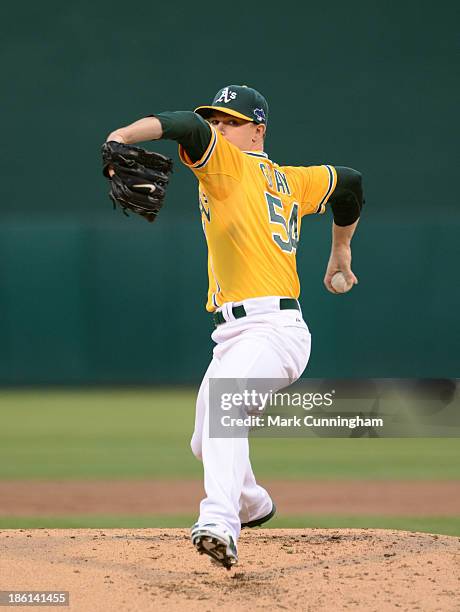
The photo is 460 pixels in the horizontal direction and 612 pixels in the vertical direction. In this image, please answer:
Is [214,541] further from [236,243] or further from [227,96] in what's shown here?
[227,96]

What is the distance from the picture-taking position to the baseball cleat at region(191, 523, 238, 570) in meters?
2.96

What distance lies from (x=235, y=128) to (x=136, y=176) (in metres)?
0.79

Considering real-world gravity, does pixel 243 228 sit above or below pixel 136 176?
below

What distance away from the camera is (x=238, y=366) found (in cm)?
327

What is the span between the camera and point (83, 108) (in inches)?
510

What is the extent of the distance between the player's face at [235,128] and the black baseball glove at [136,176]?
61 centimetres

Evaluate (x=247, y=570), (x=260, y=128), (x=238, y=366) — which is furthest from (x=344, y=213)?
(x=247, y=570)

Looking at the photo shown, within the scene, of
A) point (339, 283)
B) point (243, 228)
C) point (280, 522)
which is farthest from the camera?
point (280, 522)

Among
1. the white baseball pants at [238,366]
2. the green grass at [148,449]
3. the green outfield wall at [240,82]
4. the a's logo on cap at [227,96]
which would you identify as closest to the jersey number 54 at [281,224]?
the white baseball pants at [238,366]

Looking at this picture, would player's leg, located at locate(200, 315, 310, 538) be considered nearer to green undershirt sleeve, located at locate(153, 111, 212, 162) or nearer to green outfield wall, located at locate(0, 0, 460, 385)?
green undershirt sleeve, located at locate(153, 111, 212, 162)

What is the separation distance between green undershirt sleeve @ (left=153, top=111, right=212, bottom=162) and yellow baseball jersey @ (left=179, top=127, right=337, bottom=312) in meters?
0.06

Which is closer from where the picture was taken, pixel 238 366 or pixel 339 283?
pixel 238 366

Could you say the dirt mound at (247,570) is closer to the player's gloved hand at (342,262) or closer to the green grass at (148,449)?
the player's gloved hand at (342,262)

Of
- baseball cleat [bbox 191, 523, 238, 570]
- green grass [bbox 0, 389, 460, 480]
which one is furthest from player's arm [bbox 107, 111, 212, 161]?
green grass [bbox 0, 389, 460, 480]
